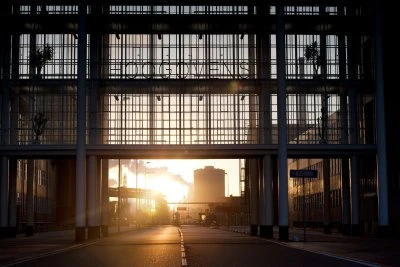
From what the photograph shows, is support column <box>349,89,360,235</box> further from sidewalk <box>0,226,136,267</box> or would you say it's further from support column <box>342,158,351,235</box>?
sidewalk <box>0,226,136,267</box>

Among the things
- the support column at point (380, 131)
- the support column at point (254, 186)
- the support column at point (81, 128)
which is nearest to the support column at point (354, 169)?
the support column at point (380, 131)

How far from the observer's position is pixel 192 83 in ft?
170

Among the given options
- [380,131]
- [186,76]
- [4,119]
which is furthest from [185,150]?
[380,131]

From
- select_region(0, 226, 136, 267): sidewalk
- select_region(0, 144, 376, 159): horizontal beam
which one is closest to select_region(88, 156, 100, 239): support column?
select_region(0, 144, 376, 159): horizontal beam

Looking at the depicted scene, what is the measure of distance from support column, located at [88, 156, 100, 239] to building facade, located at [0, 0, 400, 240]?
0.09m

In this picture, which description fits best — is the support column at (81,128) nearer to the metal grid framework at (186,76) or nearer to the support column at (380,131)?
the metal grid framework at (186,76)

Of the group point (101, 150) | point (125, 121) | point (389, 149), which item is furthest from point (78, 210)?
point (389, 149)

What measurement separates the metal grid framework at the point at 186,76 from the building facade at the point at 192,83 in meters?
0.08

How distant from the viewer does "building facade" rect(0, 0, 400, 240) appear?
49.8m

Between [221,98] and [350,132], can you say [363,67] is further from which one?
[221,98]

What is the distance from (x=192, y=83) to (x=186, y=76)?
164 centimetres

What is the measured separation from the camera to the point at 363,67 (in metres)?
57.3

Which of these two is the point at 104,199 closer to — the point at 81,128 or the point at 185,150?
the point at 81,128

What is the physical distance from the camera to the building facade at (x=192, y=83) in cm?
4984
